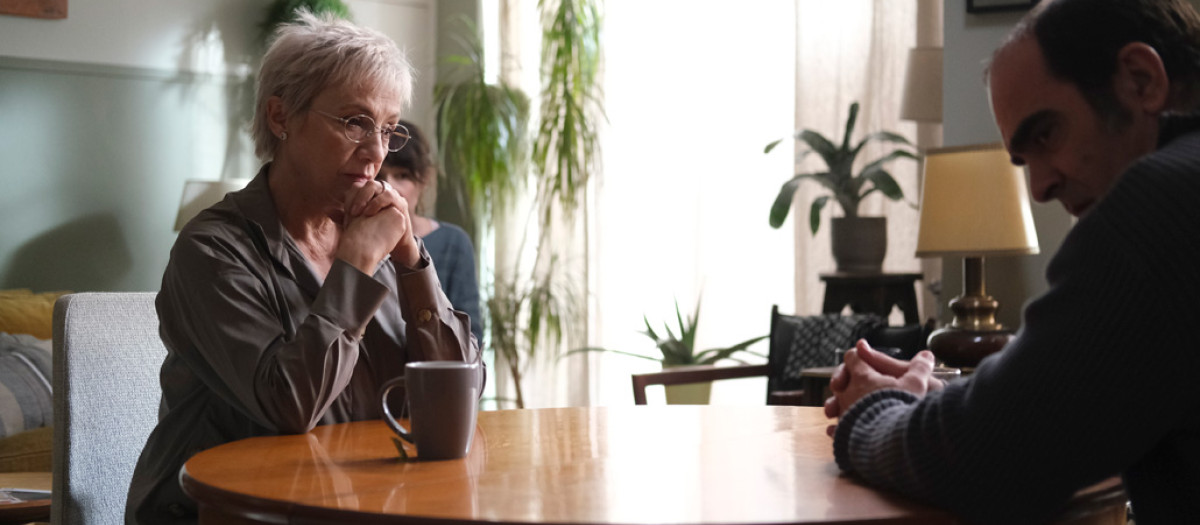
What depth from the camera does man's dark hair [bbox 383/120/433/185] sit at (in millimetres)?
3521

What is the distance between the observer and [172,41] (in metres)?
5.03

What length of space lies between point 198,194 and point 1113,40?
4.43m

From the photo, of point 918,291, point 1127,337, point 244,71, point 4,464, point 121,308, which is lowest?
point 4,464

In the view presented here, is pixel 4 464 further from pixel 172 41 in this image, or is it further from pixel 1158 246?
pixel 1158 246

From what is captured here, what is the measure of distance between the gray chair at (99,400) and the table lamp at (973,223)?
191 centimetres

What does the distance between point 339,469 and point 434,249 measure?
2664 millimetres

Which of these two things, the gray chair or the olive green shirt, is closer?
the olive green shirt

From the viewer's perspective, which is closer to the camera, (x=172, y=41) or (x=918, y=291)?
(x=918, y=291)

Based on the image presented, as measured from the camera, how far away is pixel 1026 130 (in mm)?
1015

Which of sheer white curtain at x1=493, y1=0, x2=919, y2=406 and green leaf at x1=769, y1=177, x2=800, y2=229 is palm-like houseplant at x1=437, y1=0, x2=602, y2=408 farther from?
green leaf at x1=769, y1=177, x2=800, y2=229

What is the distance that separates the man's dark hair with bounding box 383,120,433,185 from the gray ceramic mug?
2372 mm

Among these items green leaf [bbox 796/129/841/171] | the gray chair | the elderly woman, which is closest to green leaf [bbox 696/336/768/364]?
green leaf [bbox 796/129/841/171]

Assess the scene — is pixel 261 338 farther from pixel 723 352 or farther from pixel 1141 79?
pixel 723 352

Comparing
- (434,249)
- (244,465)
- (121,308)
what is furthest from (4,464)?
(244,465)
